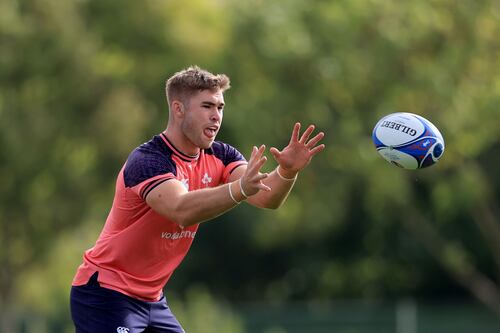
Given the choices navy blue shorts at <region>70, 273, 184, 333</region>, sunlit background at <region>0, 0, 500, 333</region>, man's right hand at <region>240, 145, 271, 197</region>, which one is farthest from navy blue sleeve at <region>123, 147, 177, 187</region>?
sunlit background at <region>0, 0, 500, 333</region>

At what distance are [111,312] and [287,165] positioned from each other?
1660 millimetres

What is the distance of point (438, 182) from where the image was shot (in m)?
24.3

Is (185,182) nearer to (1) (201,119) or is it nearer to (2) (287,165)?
(1) (201,119)

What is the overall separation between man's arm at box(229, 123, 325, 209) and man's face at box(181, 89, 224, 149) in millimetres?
519

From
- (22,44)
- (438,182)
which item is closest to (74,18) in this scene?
(22,44)

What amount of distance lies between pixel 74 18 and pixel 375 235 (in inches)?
438

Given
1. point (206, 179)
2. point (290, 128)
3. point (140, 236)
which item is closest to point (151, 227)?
point (140, 236)

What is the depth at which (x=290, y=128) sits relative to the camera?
80.7 feet

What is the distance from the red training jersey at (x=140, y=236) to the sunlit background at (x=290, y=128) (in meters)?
14.9

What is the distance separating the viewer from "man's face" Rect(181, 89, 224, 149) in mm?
8180

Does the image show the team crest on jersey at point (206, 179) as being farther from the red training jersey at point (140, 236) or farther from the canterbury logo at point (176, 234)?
the canterbury logo at point (176, 234)

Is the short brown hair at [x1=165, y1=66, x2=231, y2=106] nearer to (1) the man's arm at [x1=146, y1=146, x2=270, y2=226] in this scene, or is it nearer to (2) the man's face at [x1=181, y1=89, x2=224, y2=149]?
(2) the man's face at [x1=181, y1=89, x2=224, y2=149]

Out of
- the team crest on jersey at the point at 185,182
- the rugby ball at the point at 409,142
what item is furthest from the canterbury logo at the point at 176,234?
the rugby ball at the point at 409,142

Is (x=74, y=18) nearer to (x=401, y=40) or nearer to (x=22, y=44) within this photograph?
(x=22, y=44)
